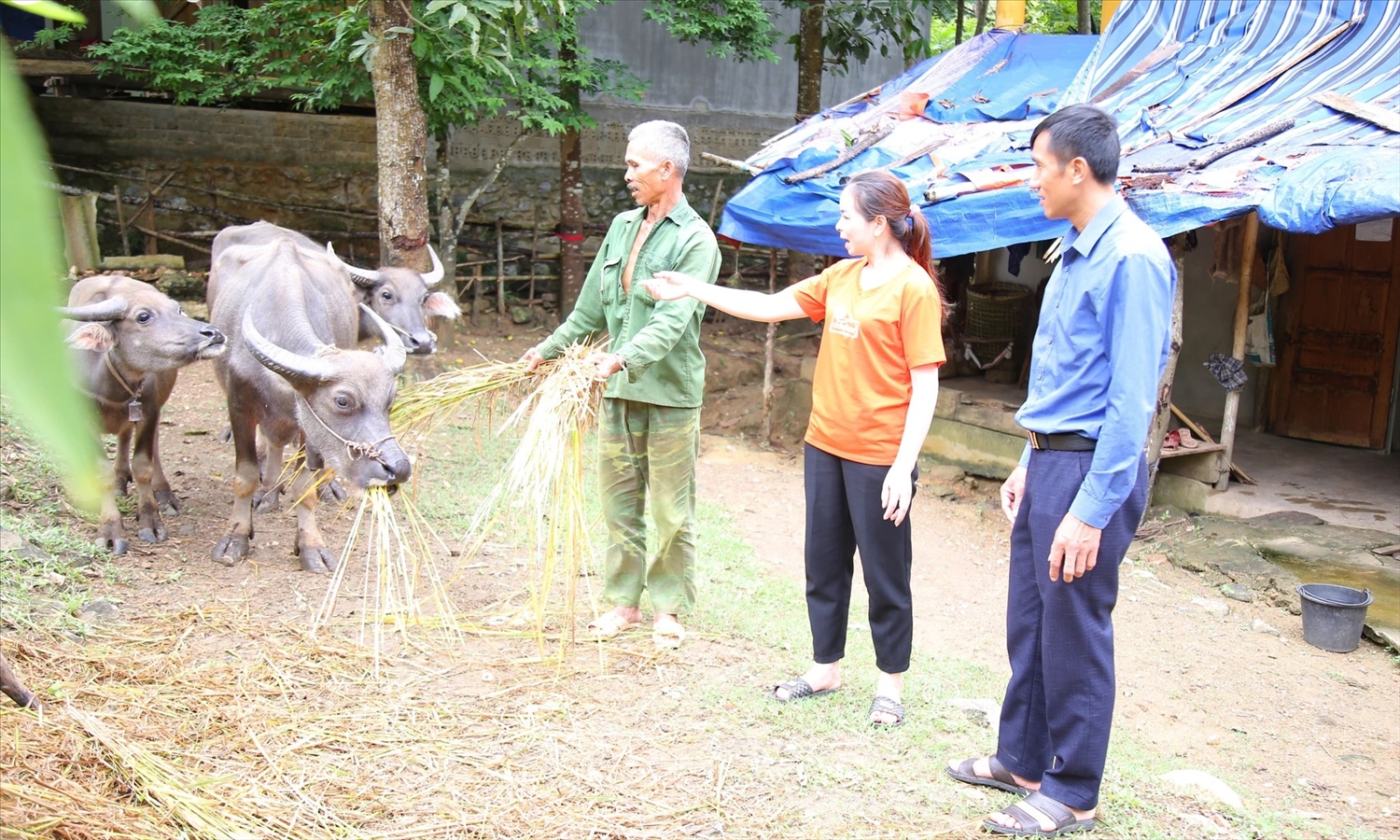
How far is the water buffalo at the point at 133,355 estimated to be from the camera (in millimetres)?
5125

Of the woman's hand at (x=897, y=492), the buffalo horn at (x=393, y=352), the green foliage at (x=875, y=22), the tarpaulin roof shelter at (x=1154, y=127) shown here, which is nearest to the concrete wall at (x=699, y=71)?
the green foliage at (x=875, y=22)

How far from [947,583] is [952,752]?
3288mm

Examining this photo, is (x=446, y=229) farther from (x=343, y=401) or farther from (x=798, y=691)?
(x=798, y=691)

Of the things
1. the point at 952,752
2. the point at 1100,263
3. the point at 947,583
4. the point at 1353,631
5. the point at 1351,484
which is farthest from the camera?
the point at 1351,484

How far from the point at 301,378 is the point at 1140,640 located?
14.7 feet

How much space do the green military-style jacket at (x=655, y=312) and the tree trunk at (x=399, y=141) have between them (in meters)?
3.06

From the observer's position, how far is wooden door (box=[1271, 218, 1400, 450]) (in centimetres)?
866

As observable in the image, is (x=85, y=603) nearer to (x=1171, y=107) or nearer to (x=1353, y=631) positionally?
(x=1353, y=631)

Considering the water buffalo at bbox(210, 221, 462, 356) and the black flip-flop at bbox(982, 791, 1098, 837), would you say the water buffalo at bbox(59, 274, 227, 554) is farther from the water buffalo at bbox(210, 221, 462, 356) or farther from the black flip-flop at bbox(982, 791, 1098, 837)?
the black flip-flop at bbox(982, 791, 1098, 837)

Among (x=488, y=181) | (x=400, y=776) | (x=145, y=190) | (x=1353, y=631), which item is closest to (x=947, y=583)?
(x=1353, y=631)

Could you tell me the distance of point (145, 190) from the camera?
11.5m

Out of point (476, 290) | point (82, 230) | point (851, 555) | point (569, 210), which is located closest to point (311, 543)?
point (851, 555)

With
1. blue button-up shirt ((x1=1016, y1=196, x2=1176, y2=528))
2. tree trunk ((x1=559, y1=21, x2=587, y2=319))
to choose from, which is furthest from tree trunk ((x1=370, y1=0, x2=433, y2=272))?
blue button-up shirt ((x1=1016, y1=196, x2=1176, y2=528))

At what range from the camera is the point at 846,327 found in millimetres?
3576
